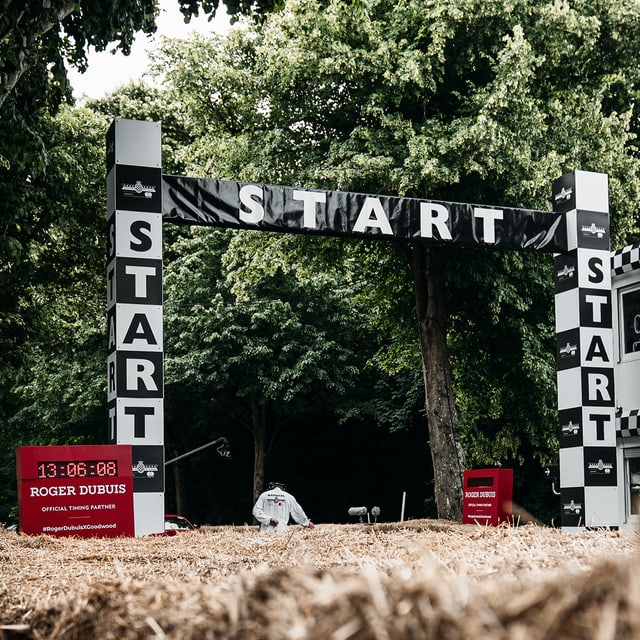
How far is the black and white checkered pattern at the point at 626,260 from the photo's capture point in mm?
14748

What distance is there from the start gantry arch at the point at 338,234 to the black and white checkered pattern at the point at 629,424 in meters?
1.52

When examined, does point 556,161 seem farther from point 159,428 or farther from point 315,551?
point 315,551

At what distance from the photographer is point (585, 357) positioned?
13125 millimetres

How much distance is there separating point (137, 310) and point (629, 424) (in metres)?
7.79

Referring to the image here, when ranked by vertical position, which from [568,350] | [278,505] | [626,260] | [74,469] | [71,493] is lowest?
[278,505]

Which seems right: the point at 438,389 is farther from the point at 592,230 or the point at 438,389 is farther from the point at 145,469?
the point at 145,469

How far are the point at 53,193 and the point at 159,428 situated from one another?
9.45 meters

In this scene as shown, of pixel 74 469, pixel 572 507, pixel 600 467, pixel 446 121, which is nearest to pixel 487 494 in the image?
pixel 572 507

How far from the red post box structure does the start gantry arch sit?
2.33 m

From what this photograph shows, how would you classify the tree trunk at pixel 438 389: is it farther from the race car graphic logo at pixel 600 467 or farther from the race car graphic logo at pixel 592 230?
the race car graphic logo at pixel 592 230

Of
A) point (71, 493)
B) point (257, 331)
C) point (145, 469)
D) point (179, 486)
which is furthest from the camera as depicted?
point (179, 486)

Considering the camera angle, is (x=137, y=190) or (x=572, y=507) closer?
(x=137, y=190)

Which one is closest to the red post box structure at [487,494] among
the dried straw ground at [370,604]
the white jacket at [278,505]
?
the white jacket at [278,505]

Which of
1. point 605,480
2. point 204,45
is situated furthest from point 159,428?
point 204,45
